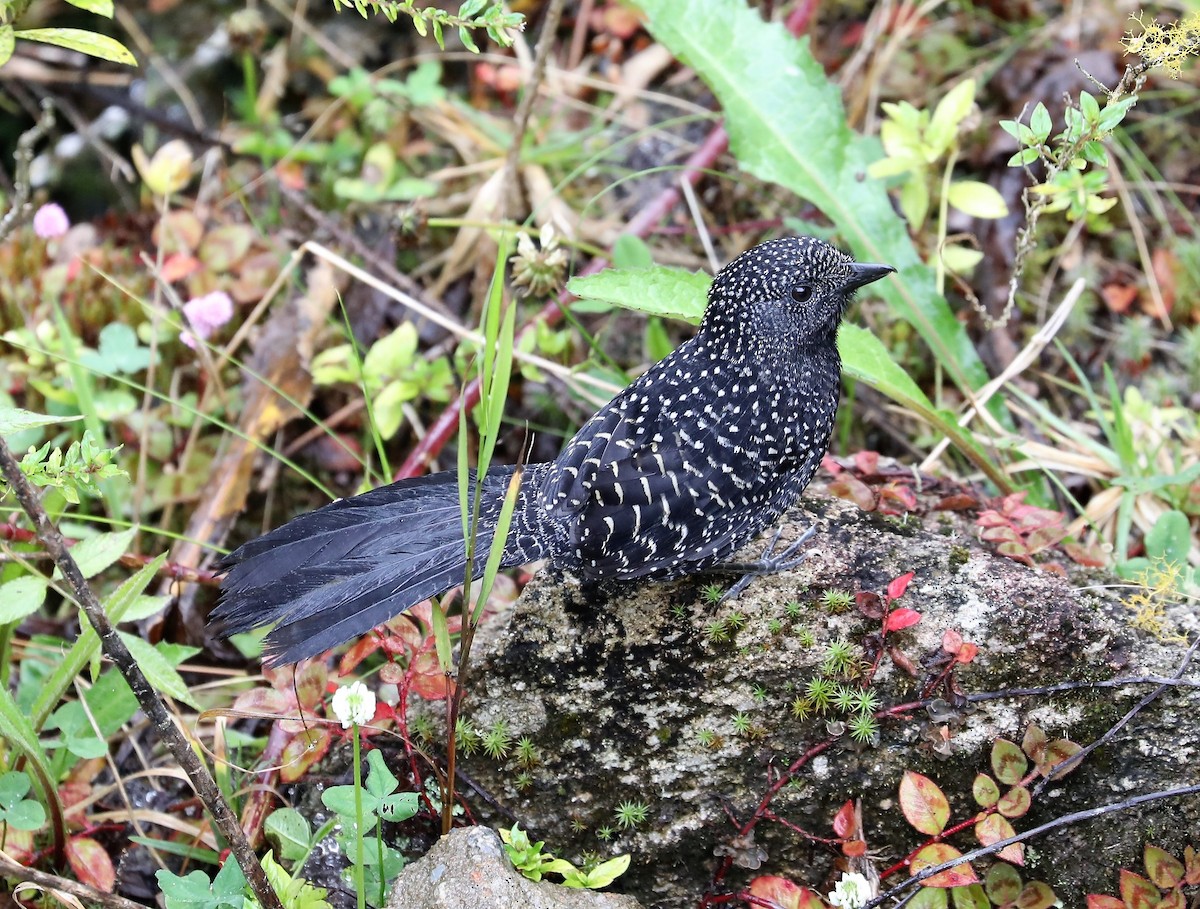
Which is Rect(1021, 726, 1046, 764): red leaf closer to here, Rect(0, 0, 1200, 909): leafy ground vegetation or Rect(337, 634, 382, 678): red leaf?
Rect(0, 0, 1200, 909): leafy ground vegetation

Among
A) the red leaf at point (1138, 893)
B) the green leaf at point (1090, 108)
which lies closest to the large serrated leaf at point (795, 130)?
the green leaf at point (1090, 108)

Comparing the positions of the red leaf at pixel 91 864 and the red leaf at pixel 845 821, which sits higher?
the red leaf at pixel 845 821

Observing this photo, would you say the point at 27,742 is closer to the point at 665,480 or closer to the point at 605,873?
the point at 605,873

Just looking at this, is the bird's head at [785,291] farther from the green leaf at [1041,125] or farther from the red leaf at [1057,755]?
the red leaf at [1057,755]

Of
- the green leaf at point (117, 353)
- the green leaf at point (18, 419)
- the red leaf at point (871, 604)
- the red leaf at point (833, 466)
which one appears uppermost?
the green leaf at point (18, 419)

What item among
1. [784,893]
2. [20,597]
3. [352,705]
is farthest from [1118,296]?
[20,597]
